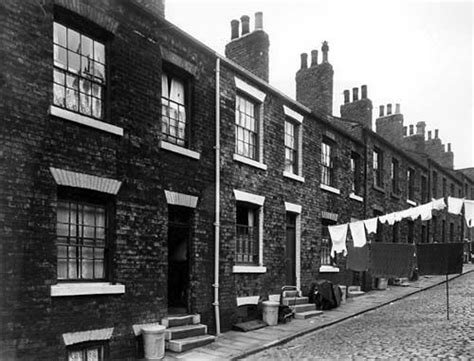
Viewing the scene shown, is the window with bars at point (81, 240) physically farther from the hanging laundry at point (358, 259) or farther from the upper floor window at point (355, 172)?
the upper floor window at point (355, 172)

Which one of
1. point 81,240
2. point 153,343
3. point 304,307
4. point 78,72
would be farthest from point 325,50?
point 153,343

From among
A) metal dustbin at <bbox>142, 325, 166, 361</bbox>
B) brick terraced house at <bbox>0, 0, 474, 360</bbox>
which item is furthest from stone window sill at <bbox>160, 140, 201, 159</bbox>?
metal dustbin at <bbox>142, 325, 166, 361</bbox>

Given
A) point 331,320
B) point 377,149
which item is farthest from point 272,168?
point 377,149

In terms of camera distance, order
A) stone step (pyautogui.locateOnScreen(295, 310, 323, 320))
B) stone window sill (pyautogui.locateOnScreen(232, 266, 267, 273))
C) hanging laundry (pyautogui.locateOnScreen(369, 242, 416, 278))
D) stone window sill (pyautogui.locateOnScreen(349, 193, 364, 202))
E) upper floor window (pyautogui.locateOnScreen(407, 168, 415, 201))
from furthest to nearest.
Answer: upper floor window (pyautogui.locateOnScreen(407, 168, 415, 201)) < stone window sill (pyautogui.locateOnScreen(349, 193, 364, 202)) < hanging laundry (pyautogui.locateOnScreen(369, 242, 416, 278)) < stone step (pyautogui.locateOnScreen(295, 310, 323, 320)) < stone window sill (pyautogui.locateOnScreen(232, 266, 267, 273))

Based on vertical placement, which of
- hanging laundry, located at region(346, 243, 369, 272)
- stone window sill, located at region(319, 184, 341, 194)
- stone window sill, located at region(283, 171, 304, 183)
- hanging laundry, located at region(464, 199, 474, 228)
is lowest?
hanging laundry, located at region(346, 243, 369, 272)

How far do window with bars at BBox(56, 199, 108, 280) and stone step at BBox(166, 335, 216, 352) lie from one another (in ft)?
6.68

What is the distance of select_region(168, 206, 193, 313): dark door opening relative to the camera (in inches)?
446

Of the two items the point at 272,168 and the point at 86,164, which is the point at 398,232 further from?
the point at 86,164

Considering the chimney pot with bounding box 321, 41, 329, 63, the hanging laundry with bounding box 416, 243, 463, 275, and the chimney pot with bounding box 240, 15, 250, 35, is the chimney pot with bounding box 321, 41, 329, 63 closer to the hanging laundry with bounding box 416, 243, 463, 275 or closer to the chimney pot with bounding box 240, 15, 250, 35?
the chimney pot with bounding box 240, 15, 250, 35

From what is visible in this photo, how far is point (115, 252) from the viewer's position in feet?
30.2

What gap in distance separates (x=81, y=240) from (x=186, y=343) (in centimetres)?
310

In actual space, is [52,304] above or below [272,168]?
below

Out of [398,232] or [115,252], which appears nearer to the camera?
[115,252]

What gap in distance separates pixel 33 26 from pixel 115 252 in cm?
431
